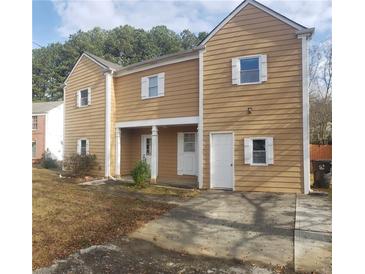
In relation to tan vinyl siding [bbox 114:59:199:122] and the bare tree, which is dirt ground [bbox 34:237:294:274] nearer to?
tan vinyl siding [bbox 114:59:199:122]

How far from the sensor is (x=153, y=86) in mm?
12109

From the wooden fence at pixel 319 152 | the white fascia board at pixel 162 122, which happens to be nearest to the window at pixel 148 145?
the white fascia board at pixel 162 122

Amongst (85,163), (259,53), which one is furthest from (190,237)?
(85,163)

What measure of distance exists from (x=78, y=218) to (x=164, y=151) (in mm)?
6840

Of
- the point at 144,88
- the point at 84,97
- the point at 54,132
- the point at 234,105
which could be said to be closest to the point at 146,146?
the point at 144,88

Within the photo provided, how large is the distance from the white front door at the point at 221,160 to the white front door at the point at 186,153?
6.80 feet

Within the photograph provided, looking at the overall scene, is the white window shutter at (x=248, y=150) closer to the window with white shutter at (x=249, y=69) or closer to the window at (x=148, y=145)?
the window with white shutter at (x=249, y=69)

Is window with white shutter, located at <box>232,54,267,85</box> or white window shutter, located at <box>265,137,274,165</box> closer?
white window shutter, located at <box>265,137,274,165</box>

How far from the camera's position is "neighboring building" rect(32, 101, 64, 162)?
938 inches

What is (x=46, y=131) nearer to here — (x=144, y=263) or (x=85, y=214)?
(x=85, y=214)

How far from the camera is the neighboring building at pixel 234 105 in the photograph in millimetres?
8805

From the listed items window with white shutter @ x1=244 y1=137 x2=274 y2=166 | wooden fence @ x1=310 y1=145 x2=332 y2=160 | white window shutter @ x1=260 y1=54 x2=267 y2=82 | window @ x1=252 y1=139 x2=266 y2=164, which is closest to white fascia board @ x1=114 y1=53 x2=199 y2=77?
white window shutter @ x1=260 y1=54 x2=267 y2=82

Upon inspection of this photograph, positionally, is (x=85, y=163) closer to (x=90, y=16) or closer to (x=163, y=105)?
(x=163, y=105)

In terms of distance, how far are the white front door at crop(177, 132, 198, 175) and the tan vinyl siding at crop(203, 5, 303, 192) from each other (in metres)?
2.02
